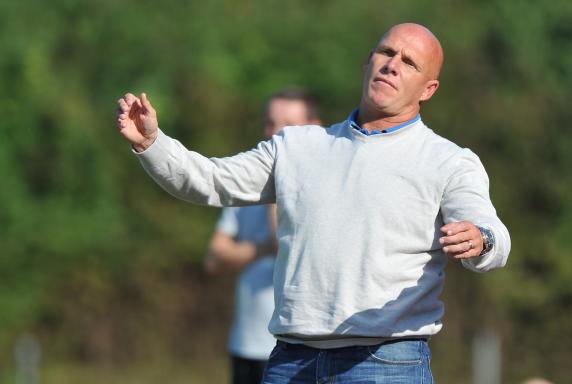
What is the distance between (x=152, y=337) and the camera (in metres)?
13.5

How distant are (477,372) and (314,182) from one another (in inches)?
374

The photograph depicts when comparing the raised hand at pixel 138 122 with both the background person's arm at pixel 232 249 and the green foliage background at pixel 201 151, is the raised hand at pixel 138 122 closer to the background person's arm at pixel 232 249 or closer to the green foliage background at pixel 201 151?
the background person's arm at pixel 232 249

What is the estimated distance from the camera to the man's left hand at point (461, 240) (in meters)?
2.94

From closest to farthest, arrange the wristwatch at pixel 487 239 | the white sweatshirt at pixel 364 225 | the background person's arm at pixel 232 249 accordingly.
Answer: the wristwatch at pixel 487 239, the white sweatshirt at pixel 364 225, the background person's arm at pixel 232 249

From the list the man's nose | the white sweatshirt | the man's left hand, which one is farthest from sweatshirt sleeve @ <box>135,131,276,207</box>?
the man's left hand

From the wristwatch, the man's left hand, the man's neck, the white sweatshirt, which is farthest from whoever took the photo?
the man's neck

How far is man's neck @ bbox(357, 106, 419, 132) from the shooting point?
3463mm

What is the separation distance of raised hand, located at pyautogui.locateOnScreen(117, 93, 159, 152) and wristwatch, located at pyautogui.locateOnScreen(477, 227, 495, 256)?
1.01 meters

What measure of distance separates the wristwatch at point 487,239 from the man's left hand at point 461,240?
50 millimetres

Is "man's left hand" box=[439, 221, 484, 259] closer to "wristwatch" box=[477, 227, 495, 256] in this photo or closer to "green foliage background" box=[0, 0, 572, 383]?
"wristwatch" box=[477, 227, 495, 256]

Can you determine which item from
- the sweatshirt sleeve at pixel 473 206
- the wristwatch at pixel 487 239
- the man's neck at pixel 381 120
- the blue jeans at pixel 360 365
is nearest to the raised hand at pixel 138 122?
the man's neck at pixel 381 120

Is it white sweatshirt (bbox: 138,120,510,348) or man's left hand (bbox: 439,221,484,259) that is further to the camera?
white sweatshirt (bbox: 138,120,510,348)

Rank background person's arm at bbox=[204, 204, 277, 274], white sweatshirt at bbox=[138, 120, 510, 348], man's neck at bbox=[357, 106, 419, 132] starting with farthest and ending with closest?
background person's arm at bbox=[204, 204, 277, 274], man's neck at bbox=[357, 106, 419, 132], white sweatshirt at bbox=[138, 120, 510, 348]

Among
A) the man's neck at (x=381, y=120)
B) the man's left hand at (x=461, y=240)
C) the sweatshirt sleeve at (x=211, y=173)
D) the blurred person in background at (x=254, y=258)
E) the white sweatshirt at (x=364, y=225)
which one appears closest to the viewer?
the man's left hand at (x=461, y=240)
